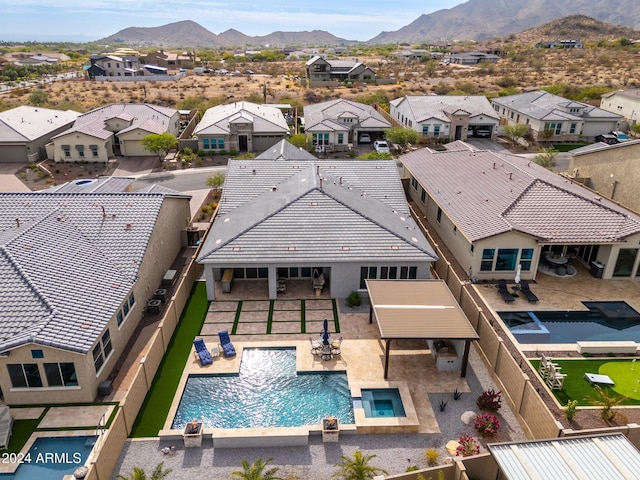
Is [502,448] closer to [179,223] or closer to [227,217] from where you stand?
[227,217]

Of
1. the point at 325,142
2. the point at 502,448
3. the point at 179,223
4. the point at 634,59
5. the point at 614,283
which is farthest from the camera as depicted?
the point at 634,59

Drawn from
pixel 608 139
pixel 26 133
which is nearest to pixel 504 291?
pixel 608 139

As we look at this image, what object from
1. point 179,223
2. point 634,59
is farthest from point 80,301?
point 634,59

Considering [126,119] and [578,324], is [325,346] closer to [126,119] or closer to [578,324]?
[578,324]

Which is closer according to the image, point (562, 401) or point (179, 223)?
point (562, 401)

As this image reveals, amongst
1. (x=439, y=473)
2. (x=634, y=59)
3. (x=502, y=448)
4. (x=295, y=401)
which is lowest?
(x=295, y=401)

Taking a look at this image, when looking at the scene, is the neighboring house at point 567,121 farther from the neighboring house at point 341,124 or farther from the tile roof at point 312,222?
the tile roof at point 312,222

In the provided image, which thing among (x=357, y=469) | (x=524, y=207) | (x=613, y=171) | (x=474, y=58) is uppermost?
(x=474, y=58)

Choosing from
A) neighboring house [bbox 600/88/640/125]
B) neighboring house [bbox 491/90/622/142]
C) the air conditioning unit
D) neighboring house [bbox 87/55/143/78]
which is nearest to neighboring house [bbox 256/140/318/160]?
the air conditioning unit
